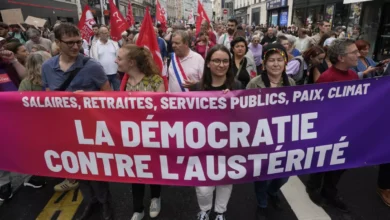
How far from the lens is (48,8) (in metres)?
25.2

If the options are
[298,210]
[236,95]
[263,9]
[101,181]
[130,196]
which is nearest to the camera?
[236,95]

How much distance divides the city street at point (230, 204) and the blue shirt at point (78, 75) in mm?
1411

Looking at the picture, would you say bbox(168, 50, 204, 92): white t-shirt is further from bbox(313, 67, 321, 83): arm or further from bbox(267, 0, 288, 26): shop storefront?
bbox(267, 0, 288, 26): shop storefront

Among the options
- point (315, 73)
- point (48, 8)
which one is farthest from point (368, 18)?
point (48, 8)

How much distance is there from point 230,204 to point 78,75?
83.7 inches

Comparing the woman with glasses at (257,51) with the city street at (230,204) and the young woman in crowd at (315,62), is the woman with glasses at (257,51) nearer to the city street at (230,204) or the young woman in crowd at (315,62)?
the young woman in crowd at (315,62)

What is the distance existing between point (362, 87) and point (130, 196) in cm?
273

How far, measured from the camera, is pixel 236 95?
2.34m

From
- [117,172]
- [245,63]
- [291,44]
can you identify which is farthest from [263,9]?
[117,172]

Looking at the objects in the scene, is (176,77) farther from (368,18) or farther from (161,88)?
(368,18)

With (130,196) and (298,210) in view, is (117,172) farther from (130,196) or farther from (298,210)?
(298,210)

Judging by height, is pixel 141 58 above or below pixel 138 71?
above


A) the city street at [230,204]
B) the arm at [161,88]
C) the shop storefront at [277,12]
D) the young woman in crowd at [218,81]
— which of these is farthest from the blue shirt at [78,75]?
the shop storefront at [277,12]

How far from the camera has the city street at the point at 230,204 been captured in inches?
120
